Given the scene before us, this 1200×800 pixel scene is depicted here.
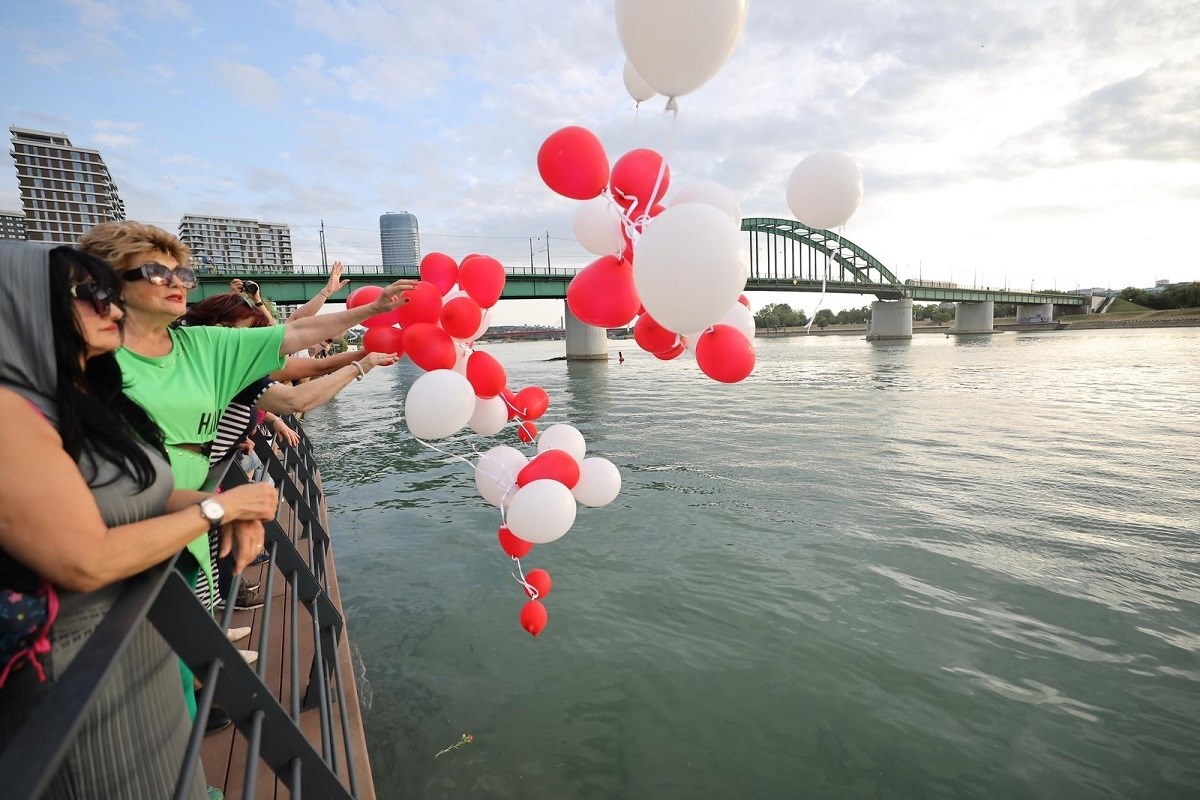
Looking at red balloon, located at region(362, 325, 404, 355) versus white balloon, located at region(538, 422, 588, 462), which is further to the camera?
white balloon, located at region(538, 422, 588, 462)

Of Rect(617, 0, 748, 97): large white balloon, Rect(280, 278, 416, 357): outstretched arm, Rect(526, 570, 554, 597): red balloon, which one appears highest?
Rect(617, 0, 748, 97): large white balloon

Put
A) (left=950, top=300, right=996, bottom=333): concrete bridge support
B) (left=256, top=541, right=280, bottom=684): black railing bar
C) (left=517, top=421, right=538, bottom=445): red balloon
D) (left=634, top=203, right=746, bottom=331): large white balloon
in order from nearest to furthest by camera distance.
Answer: (left=256, top=541, right=280, bottom=684): black railing bar, (left=634, top=203, right=746, bottom=331): large white balloon, (left=517, top=421, right=538, bottom=445): red balloon, (left=950, top=300, right=996, bottom=333): concrete bridge support

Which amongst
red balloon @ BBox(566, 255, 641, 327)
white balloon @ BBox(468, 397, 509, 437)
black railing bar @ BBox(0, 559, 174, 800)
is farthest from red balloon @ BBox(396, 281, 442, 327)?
black railing bar @ BBox(0, 559, 174, 800)

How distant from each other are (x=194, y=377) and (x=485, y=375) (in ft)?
4.85

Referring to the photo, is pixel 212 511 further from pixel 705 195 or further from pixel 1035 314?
pixel 1035 314

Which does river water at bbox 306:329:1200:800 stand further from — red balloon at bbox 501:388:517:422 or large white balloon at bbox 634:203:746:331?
large white balloon at bbox 634:203:746:331

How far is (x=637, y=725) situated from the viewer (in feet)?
12.4

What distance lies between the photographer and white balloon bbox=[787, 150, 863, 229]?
2801mm

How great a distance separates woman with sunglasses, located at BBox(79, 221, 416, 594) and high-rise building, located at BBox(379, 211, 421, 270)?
8481cm

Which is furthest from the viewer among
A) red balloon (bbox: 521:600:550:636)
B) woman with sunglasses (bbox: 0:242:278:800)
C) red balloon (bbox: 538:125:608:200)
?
red balloon (bbox: 521:600:550:636)

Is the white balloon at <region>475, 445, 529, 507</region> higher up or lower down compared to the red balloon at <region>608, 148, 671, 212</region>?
lower down

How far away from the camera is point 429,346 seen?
310 centimetres

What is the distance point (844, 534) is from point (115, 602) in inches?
276

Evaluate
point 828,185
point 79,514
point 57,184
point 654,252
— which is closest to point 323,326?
point 654,252
